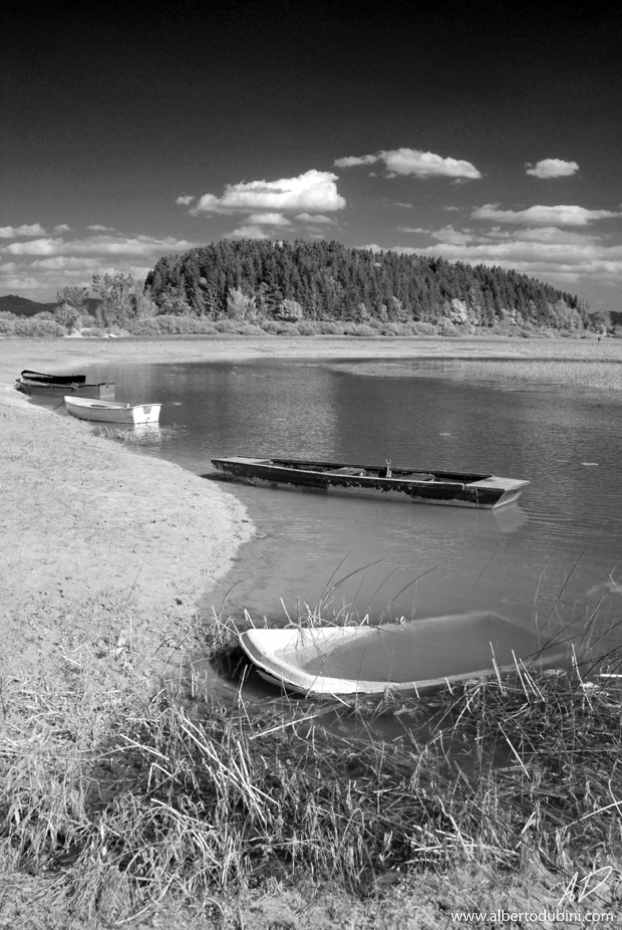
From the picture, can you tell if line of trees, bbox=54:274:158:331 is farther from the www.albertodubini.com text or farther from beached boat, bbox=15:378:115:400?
the www.albertodubini.com text

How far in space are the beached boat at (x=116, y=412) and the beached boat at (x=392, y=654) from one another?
1880 cm

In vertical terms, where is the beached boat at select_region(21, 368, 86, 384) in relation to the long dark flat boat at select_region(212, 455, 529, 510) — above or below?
above

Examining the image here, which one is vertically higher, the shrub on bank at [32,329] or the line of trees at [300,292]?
the line of trees at [300,292]

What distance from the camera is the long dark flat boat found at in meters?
15.8

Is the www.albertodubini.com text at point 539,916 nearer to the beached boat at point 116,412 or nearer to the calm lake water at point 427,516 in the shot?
the calm lake water at point 427,516

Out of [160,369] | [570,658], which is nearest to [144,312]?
[160,369]

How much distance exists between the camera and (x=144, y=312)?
440ft

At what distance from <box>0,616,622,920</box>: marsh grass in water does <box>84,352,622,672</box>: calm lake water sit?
8.10ft

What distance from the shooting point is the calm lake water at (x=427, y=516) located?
10.5 meters

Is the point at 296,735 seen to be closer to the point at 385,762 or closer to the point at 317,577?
the point at 385,762

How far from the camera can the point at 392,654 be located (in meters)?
8.36

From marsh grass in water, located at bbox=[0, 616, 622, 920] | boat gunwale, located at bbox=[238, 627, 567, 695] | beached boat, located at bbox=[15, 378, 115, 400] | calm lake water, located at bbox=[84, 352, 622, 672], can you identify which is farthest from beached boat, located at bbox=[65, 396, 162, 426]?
marsh grass in water, located at bbox=[0, 616, 622, 920]

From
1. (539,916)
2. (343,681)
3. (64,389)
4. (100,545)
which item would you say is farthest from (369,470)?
(64,389)
